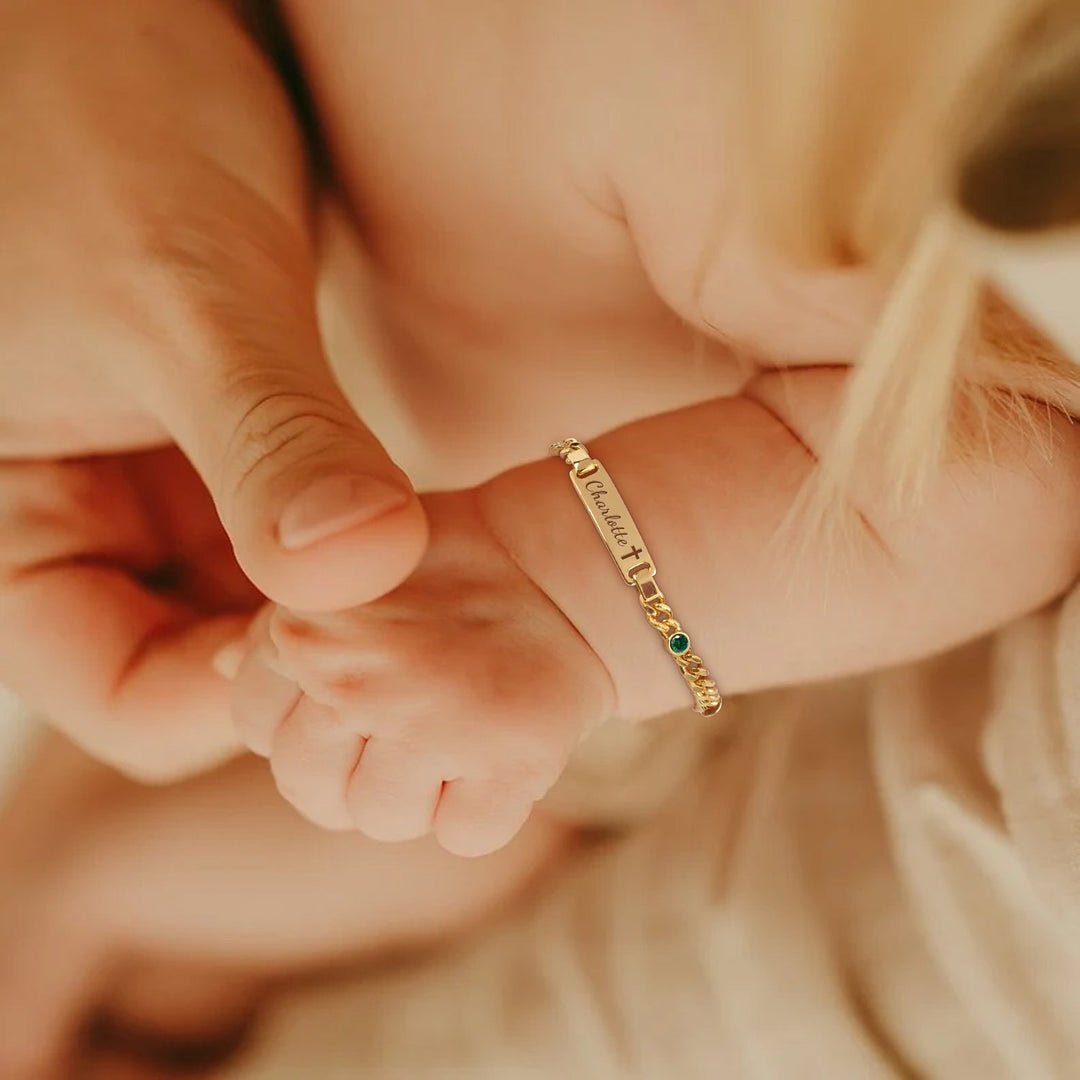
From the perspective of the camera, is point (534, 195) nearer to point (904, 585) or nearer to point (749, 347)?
point (749, 347)

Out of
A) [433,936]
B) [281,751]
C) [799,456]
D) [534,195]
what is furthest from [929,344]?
[433,936]

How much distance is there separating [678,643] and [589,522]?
2.4 inches

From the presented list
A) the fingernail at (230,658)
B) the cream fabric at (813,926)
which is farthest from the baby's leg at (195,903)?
the fingernail at (230,658)

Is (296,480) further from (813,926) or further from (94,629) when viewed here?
(813,926)

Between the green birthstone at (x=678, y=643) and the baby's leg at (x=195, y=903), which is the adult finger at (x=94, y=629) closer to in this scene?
the baby's leg at (x=195, y=903)

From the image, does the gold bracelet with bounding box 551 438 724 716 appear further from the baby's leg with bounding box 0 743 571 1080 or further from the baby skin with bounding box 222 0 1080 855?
the baby's leg with bounding box 0 743 571 1080

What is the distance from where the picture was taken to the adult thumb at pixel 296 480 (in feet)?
1.08

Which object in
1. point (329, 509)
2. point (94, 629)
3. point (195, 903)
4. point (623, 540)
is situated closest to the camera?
point (329, 509)

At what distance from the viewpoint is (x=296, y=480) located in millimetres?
339

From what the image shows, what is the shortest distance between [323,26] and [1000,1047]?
546mm

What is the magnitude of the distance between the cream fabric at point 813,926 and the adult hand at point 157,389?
0.71 ft

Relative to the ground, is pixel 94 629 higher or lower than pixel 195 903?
higher

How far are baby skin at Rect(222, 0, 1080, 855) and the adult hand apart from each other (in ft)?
0.20

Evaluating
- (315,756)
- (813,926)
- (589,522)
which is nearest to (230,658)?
(315,756)
